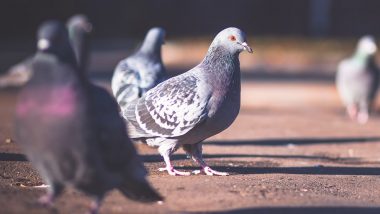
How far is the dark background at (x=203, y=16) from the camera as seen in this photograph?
102ft

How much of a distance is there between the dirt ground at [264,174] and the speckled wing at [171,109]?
1.24 ft

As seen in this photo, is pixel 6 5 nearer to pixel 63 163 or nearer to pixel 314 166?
pixel 314 166

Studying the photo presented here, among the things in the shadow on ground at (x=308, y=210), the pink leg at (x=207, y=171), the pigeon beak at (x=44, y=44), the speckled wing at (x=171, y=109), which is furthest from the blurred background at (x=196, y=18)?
the pigeon beak at (x=44, y=44)

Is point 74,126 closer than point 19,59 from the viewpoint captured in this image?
Yes

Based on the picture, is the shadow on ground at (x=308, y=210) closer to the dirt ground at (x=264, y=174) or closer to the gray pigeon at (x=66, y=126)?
the dirt ground at (x=264, y=174)

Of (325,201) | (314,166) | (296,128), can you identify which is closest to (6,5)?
(296,128)

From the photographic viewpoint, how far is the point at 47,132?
4.90m

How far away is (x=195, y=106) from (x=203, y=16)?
83.7ft

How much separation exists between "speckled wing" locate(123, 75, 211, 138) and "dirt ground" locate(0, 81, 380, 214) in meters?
0.38

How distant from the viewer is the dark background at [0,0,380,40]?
31188mm

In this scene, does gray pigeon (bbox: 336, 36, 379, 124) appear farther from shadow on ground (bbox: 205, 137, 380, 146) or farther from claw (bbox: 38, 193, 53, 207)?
claw (bbox: 38, 193, 53, 207)

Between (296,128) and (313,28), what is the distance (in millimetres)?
20622

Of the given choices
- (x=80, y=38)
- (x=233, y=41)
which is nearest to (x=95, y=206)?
(x=233, y=41)

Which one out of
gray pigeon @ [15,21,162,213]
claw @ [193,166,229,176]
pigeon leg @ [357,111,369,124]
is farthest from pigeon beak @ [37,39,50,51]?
pigeon leg @ [357,111,369,124]
